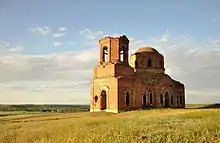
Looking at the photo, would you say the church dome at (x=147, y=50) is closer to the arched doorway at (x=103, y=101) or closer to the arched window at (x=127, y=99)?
the arched window at (x=127, y=99)

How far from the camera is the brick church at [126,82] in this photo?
41.9 metres

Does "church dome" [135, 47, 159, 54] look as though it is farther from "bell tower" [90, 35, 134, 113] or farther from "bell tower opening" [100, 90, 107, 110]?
"bell tower opening" [100, 90, 107, 110]

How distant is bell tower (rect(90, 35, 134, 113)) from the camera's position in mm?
41469

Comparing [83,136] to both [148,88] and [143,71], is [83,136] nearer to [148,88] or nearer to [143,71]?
[148,88]

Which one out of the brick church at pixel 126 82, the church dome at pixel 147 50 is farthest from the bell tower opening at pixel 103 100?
the church dome at pixel 147 50

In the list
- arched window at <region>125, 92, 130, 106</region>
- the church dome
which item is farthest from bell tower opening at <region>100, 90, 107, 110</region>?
the church dome

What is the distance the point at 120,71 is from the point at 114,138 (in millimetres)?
32560

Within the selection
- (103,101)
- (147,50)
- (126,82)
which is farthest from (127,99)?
(147,50)

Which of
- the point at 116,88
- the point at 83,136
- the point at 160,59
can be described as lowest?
the point at 83,136

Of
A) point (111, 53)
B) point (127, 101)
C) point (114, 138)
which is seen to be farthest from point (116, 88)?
point (114, 138)

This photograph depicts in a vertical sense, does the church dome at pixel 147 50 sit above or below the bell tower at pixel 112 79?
above

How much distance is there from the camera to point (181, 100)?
5081cm

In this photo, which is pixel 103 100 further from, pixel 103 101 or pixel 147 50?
pixel 147 50

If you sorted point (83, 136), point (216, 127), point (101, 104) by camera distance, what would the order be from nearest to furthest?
point (83, 136) < point (216, 127) < point (101, 104)
